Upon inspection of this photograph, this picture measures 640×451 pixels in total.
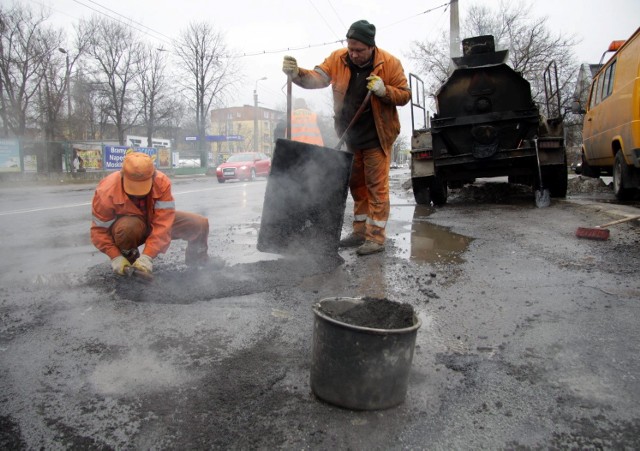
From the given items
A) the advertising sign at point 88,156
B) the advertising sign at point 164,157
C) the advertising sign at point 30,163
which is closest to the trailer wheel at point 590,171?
the advertising sign at point 30,163

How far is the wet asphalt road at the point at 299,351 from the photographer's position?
152cm

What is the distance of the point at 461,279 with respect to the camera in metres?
3.18

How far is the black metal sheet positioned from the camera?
373 centimetres

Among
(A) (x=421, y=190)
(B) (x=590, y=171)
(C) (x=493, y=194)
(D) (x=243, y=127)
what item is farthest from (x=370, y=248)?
(D) (x=243, y=127)

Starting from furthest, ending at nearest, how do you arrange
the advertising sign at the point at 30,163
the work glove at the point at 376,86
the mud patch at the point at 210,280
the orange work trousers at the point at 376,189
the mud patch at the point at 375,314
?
the advertising sign at the point at 30,163
the orange work trousers at the point at 376,189
the work glove at the point at 376,86
the mud patch at the point at 210,280
the mud patch at the point at 375,314

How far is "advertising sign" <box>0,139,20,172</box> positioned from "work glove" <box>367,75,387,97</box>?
1862 cm

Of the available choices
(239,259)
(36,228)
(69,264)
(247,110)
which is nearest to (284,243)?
(239,259)

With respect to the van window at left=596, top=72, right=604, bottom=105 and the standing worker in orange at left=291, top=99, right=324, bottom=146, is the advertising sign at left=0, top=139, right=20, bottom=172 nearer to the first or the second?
the standing worker in orange at left=291, top=99, right=324, bottom=146

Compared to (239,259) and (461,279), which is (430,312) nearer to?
(461,279)

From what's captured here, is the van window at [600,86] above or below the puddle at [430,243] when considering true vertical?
above

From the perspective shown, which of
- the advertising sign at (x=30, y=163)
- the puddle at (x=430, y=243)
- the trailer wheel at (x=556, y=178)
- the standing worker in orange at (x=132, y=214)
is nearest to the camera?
the standing worker in orange at (x=132, y=214)

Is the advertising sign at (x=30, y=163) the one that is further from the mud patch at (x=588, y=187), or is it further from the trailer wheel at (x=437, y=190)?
the mud patch at (x=588, y=187)

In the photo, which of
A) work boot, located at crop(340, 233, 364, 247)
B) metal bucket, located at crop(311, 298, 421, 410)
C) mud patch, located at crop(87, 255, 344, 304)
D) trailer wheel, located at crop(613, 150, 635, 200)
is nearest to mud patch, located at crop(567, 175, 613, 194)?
trailer wheel, located at crop(613, 150, 635, 200)

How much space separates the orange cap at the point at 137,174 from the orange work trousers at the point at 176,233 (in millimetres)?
239
